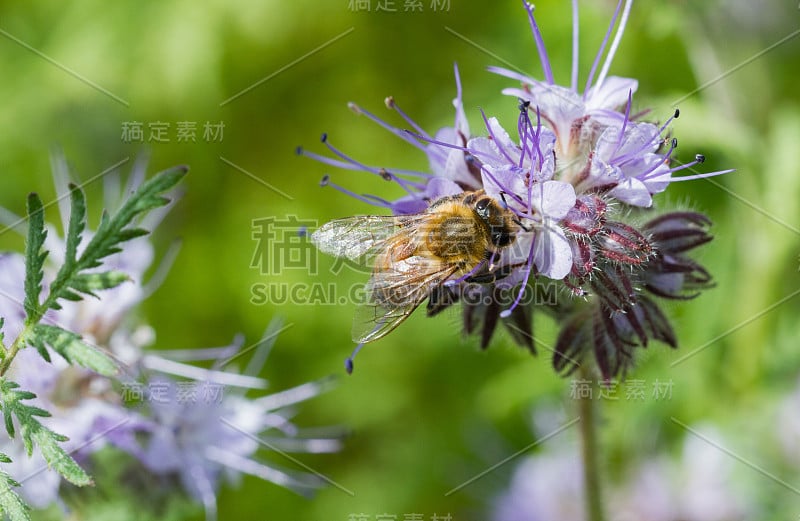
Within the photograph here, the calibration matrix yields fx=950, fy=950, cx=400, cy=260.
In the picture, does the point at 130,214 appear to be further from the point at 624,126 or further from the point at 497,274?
the point at 624,126

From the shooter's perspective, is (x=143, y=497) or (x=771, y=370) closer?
(x=143, y=497)

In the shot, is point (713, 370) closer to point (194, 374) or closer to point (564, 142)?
point (564, 142)

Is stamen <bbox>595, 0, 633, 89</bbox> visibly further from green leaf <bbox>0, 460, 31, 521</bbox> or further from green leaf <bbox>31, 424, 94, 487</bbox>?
green leaf <bbox>0, 460, 31, 521</bbox>

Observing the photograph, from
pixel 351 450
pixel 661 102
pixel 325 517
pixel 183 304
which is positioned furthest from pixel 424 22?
pixel 325 517

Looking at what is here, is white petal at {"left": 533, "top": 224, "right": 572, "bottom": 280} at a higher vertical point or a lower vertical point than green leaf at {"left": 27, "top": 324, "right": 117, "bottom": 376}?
higher

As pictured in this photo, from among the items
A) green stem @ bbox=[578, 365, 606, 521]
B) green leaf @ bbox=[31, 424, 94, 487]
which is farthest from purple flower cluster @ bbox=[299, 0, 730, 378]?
green leaf @ bbox=[31, 424, 94, 487]

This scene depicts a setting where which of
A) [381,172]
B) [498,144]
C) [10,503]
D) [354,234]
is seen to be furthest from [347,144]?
[10,503]
